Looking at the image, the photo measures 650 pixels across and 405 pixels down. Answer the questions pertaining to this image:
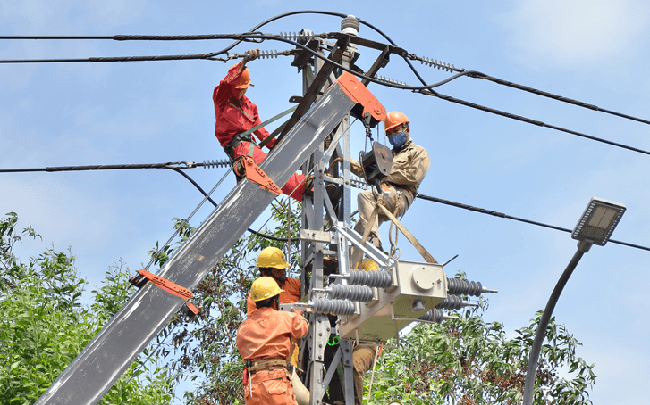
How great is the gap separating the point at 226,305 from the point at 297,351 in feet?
26.1

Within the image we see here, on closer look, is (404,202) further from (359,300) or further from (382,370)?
(382,370)

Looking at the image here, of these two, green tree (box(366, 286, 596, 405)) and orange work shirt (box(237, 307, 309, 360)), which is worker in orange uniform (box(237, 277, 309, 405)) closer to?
orange work shirt (box(237, 307, 309, 360))

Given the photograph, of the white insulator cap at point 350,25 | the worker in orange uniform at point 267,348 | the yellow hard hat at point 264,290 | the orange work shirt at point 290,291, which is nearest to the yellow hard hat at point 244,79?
the white insulator cap at point 350,25

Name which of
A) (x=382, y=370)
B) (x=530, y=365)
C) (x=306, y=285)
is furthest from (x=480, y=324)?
(x=530, y=365)

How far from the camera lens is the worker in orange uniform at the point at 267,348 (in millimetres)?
7676

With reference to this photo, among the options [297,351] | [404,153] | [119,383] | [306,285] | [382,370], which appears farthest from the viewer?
[382,370]

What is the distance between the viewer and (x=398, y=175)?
9.24 m

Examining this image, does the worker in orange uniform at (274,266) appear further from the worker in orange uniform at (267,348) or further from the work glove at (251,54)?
the work glove at (251,54)

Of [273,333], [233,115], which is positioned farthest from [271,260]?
[233,115]

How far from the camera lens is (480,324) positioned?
16078 millimetres

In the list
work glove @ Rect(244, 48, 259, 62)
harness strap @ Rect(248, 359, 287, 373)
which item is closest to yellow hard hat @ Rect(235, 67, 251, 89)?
work glove @ Rect(244, 48, 259, 62)

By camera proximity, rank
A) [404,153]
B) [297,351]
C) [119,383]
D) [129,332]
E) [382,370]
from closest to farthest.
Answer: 1. [129,332]
2. [297,351]
3. [404,153]
4. [119,383]
5. [382,370]

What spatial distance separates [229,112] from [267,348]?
3.04m

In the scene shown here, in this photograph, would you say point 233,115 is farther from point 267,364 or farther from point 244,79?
point 267,364
